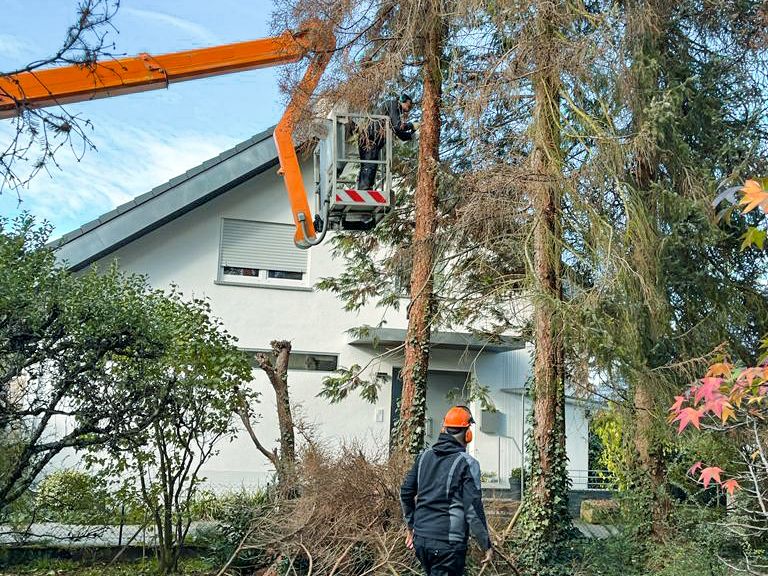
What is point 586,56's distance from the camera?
1044 cm

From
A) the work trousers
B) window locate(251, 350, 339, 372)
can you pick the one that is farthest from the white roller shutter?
the work trousers

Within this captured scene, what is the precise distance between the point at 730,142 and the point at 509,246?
303 centimetres

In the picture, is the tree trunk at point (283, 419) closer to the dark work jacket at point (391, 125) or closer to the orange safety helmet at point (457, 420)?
the dark work jacket at point (391, 125)

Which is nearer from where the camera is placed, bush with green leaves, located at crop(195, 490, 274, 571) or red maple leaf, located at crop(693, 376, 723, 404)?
red maple leaf, located at crop(693, 376, 723, 404)

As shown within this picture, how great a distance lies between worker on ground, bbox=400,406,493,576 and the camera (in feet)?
22.0

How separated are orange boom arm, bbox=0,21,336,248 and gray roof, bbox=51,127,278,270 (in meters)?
4.16

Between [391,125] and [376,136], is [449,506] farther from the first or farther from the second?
[391,125]

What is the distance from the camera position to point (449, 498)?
677 centimetres

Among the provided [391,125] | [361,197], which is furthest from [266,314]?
[391,125]

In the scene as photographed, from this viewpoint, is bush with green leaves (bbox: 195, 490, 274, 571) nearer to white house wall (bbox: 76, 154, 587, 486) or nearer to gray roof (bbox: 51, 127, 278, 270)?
white house wall (bbox: 76, 154, 587, 486)

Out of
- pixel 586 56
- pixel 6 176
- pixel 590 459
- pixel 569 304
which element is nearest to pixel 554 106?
pixel 586 56

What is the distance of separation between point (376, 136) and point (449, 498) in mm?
5690

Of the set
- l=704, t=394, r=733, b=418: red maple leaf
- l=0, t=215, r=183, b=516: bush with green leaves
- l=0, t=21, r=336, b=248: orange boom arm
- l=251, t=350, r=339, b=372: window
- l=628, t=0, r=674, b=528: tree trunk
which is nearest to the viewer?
l=704, t=394, r=733, b=418: red maple leaf

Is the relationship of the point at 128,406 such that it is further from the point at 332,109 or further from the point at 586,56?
the point at 586,56
